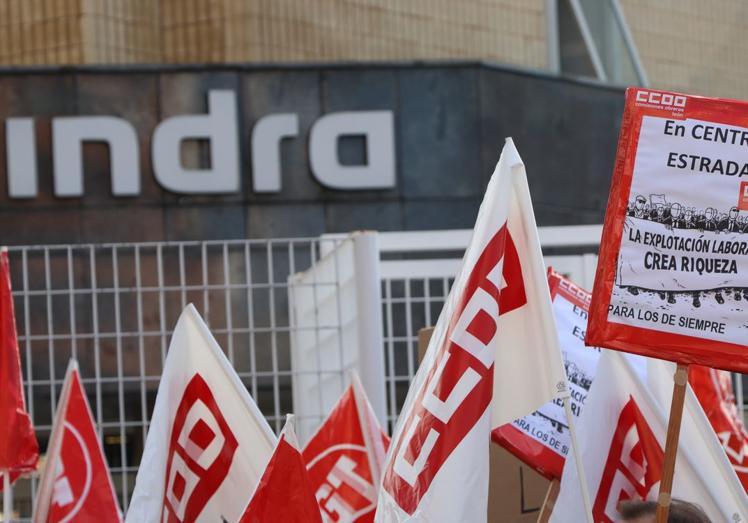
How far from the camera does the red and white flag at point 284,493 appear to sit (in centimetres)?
441

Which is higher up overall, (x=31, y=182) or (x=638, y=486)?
(x=31, y=182)

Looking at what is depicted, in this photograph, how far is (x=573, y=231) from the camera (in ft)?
24.4

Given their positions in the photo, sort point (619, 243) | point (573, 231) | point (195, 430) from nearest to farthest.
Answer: point (619, 243)
point (195, 430)
point (573, 231)

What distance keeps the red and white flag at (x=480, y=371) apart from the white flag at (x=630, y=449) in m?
0.48

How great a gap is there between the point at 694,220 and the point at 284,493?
1328mm

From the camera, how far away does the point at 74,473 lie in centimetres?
576

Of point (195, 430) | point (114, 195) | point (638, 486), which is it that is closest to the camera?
point (638, 486)

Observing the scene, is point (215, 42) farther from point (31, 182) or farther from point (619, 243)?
point (619, 243)

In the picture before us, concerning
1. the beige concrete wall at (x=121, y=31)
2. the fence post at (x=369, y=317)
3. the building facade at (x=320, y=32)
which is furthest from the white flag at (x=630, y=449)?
the beige concrete wall at (x=121, y=31)

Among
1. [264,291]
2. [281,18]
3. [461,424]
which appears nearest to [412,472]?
[461,424]

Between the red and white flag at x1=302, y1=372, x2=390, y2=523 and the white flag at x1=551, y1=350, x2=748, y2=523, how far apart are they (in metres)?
1.35

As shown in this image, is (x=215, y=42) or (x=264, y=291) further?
(x=215, y=42)

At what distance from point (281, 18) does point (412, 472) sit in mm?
9008

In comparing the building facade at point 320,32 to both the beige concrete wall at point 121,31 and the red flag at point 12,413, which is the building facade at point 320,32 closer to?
the beige concrete wall at point 121,31
